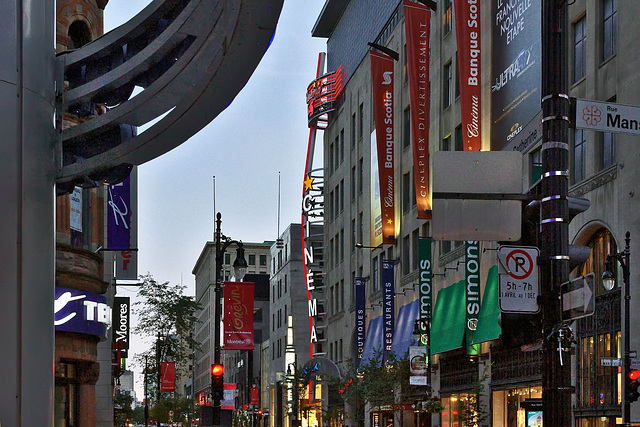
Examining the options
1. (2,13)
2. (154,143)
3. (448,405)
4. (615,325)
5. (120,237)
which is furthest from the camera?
(448,405)

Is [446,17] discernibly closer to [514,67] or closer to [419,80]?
[419,80]

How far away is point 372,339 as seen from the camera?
6381cm

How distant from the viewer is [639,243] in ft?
101

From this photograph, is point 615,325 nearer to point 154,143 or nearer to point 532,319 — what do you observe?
point 532,319

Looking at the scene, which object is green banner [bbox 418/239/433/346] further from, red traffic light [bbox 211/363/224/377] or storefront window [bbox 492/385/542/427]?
red traffic light [bbox 211/363/224/377]

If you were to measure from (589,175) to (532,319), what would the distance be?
84.9 feet

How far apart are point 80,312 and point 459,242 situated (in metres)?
27.3

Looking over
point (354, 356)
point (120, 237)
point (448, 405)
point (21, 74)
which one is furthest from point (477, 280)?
point (21, 74)

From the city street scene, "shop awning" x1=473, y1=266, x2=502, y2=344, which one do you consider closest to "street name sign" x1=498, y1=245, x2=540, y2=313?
the city street scene

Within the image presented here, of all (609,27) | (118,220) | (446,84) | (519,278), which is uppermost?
(446,84)

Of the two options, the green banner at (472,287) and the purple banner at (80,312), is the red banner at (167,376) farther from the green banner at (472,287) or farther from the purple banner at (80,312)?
the purple banner at (80,312)

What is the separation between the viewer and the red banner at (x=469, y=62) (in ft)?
141

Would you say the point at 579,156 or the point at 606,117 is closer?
the point at 606,117

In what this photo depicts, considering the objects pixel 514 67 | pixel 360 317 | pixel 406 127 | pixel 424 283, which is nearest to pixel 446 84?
pixel 406 127
